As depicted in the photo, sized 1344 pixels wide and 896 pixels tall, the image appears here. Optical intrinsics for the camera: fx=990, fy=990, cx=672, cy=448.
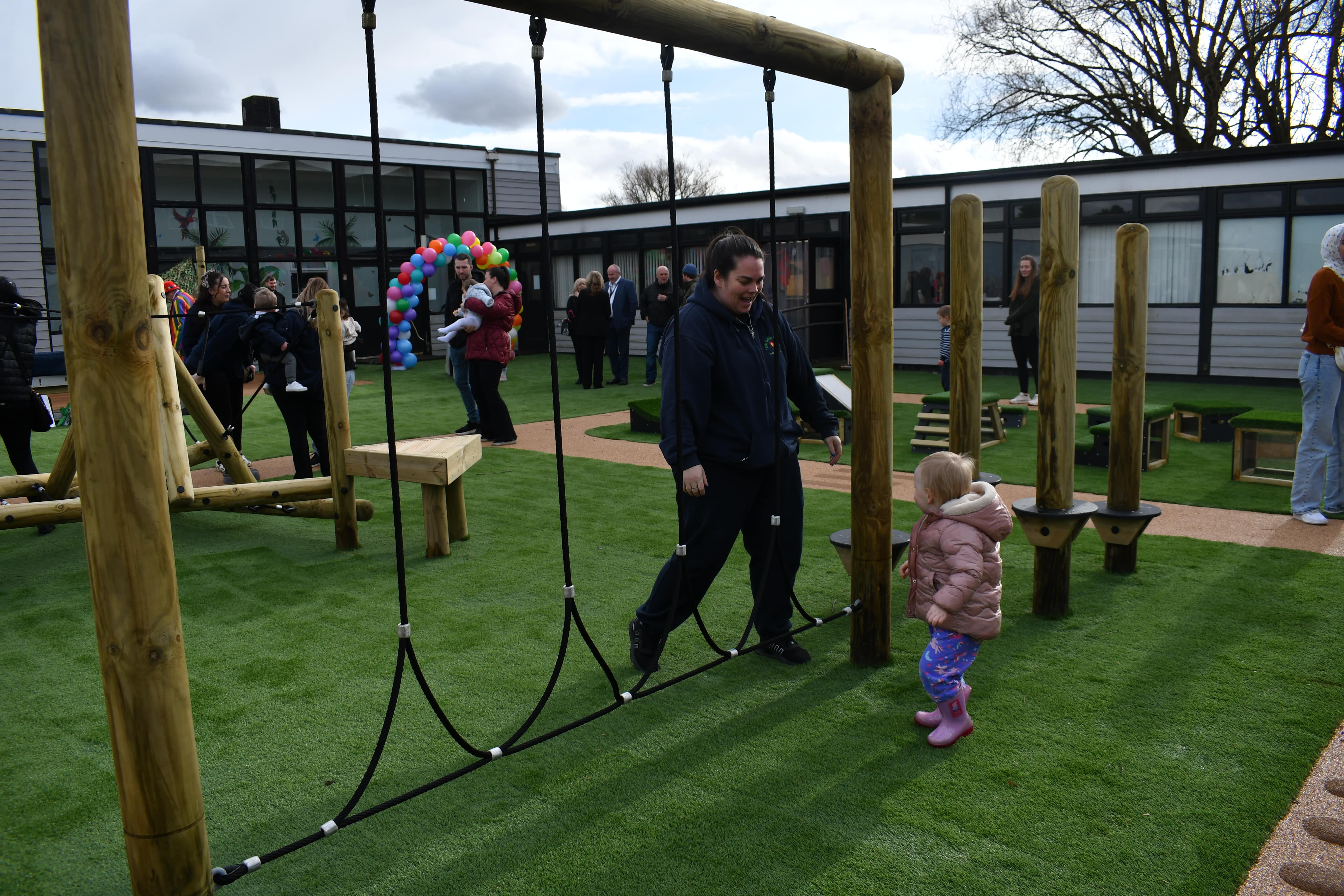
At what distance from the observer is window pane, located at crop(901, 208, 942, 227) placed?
55.6 ft

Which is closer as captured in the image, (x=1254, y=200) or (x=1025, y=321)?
(x=1025, y=321)

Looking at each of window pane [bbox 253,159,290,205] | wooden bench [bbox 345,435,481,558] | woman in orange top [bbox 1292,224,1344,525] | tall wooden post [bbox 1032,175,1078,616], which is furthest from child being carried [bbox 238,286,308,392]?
window pane [bbox 253,159,290,205]

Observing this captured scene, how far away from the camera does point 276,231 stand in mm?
22359

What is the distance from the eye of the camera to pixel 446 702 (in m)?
3.79

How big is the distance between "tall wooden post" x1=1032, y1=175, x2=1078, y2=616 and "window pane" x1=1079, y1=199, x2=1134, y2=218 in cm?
1168

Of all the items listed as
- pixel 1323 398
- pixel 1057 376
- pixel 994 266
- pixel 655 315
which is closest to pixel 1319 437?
pixel 1323 398

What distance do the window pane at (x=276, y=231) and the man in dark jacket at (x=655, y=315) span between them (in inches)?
378

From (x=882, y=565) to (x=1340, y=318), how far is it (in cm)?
379

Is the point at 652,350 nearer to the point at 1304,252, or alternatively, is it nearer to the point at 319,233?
the point at 1304,252

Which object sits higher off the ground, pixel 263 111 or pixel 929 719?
pixel 263 111

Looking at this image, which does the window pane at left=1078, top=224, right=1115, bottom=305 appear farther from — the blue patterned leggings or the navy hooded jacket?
the blue patterned leggings

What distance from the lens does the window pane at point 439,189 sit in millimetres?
24766

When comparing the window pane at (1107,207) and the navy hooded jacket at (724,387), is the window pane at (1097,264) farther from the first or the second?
the navy hooded jacket at (724,387)

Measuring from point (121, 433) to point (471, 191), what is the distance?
2500 centimetres
